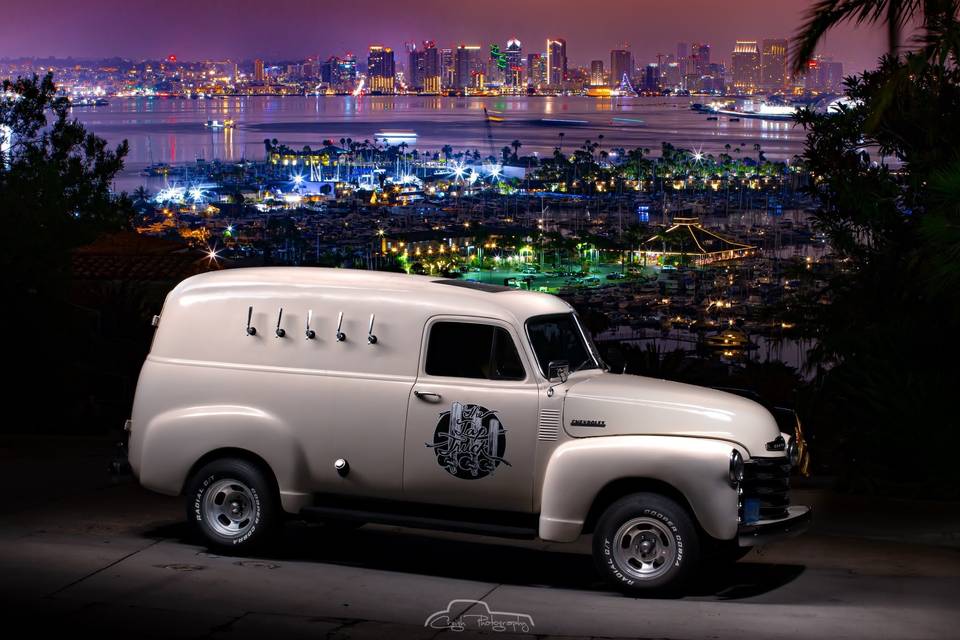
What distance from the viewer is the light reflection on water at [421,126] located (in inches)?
2682

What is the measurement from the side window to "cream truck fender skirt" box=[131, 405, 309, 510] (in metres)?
1.18

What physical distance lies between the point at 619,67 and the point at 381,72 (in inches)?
885

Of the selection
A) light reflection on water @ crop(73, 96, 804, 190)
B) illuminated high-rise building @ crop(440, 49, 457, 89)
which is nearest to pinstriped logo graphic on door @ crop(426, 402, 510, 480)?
light reflection on water @ crop(73, 96, 804, 190)

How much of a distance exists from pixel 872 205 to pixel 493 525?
7626 mm

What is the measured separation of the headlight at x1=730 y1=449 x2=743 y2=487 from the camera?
8273 millimetres

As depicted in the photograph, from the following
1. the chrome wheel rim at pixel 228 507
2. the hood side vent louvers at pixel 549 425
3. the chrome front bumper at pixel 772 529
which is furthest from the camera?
the chrome wheel rim at pixel 228 507

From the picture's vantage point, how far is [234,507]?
956 cm

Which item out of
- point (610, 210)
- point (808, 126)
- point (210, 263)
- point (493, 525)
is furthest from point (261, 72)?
point (493, 525)

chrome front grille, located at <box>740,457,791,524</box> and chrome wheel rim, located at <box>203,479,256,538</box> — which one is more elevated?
chrome front grille, located at <box>740,457,791,524</box>

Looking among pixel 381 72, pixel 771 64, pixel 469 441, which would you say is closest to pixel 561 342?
pixel 469 441

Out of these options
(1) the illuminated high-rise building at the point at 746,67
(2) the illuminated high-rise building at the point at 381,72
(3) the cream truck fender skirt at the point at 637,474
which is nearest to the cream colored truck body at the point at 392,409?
(3) the cream truck fender skirt at the point at 637,474

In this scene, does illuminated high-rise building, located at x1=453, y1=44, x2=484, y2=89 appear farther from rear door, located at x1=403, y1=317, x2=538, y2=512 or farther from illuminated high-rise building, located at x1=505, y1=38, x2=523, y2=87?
rear door, located at x1=403, y1=317, x2=538, y2=512

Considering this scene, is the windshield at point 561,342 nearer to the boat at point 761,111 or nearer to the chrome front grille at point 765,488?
the chrome front grille at point 765,488

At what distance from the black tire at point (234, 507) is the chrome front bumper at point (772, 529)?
325 cm
